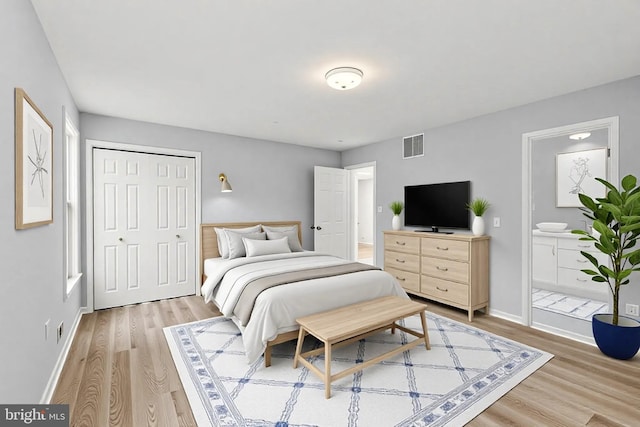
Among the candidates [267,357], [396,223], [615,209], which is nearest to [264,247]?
[267,357]

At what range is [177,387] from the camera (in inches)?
90.1

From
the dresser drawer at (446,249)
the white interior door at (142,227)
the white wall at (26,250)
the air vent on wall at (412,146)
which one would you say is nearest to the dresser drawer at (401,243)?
the dresser drawer at (446,249)

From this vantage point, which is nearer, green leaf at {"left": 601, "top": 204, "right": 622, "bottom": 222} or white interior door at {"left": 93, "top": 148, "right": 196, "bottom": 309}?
green leaf at {"left": 601, "top": 204, "right": 622, "bottom": 222}

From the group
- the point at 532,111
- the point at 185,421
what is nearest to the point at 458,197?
the point at 532,111

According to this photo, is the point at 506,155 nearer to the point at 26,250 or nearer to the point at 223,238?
the point at 223,238

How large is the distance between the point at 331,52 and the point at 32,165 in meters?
2.08

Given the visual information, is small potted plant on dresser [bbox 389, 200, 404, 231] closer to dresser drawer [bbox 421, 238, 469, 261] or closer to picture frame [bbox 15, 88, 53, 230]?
dresser drawer [bbox 421, 238, 469, 261]

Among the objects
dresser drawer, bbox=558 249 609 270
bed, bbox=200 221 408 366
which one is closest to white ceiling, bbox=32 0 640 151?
bed, bbox=200 221 408 366

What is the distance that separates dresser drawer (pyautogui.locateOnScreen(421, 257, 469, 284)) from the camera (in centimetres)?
375

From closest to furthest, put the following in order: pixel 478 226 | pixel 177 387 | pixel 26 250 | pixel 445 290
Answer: pixel 26 250 < pixel 177 387 < pixel 478 226 < pixel 445 290

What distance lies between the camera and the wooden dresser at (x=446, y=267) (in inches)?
146

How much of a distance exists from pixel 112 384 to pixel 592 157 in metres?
6.22

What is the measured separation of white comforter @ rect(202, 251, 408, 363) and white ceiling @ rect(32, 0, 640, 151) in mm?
1829

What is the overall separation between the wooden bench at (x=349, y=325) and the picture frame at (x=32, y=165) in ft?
6.28
